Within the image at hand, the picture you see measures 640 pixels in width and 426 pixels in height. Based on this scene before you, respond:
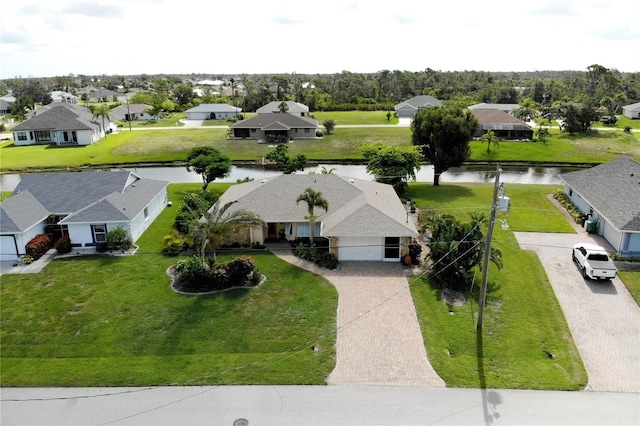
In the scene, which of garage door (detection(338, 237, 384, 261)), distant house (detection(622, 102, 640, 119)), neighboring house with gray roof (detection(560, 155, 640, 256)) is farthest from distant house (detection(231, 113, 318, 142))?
distant house (detection(622, 102, 640, 119))

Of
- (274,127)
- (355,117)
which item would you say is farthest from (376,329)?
(355,117)

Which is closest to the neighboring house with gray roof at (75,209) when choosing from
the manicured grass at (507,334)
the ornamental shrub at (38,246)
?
the ornamental shrub at (38,246)

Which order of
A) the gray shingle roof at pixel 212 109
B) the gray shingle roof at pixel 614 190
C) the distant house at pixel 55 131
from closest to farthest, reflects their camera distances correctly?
→ the gray shingle roof at pixel 614 190, the distant house at pixel 55 131, the gray shingle roof at pixel 212 109

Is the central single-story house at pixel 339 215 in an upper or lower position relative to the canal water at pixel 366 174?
upper

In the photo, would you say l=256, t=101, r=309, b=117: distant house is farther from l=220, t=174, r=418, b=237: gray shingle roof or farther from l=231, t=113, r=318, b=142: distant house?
l=220, t=174, r=418, b=237: gray shingle roof

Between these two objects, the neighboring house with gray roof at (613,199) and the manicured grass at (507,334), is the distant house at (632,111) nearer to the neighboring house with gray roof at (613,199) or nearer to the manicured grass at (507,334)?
the neighboring house with gray roof at (613,199)

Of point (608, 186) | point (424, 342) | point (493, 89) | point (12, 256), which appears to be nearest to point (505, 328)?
point (424, 342)

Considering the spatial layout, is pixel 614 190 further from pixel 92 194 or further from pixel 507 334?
pixel 92 194
